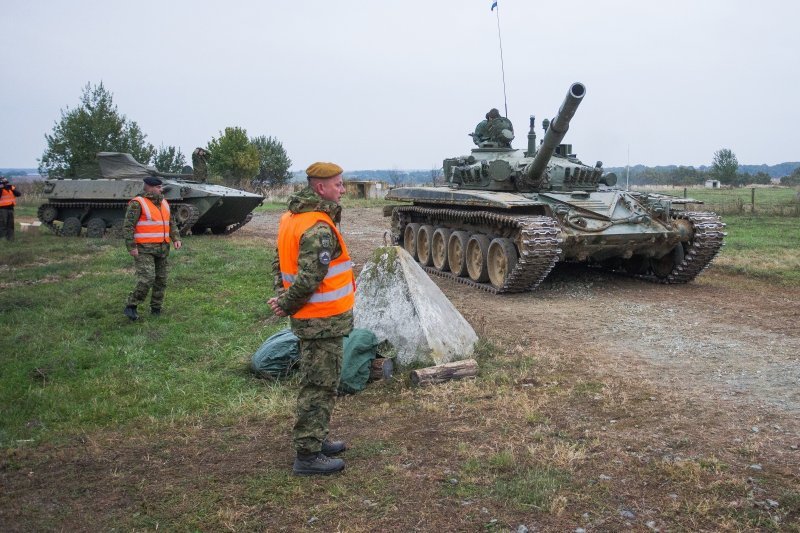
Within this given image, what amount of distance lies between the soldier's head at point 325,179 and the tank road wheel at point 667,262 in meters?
8.89

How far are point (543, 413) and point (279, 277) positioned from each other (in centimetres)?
219

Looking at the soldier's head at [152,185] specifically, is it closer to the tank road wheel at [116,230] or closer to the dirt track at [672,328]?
the dirt track at [672,328]

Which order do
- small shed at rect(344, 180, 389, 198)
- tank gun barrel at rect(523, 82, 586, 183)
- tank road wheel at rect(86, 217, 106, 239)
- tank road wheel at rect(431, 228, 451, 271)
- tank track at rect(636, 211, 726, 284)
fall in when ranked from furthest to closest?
small shed at rect(344, 180, 389, 198), tank road wheel at rect(86, 217, 106, 239), tank road wheel at rect(431, 228, 451, 271), tank track at rect(636, 211, 726, 284), tank gun barrel at rect(523, 82, 586, 183)

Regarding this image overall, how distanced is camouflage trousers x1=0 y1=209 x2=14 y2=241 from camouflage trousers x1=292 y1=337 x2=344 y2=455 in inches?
639

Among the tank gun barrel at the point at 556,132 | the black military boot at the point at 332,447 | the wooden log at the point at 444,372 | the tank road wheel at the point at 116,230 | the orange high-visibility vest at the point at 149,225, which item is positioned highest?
the tank gun barrel at the point at 556,132

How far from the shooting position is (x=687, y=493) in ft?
13.5

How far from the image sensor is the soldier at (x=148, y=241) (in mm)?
8883

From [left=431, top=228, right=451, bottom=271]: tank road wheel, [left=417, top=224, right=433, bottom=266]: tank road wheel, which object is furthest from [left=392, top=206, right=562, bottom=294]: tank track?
[left=417, top=224, right=433, bottom=266]: tank road wheel

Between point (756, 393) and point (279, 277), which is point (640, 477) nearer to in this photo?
point (756, 393)

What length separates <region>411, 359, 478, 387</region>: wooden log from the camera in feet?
20.6

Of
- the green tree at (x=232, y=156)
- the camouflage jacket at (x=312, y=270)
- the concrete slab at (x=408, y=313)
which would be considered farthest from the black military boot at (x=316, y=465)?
the green tree at (x=232, y=156)

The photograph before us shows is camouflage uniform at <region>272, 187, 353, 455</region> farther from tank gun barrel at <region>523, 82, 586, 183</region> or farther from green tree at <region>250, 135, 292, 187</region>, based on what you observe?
green tree at <region>250, 135, 292, 187</region>

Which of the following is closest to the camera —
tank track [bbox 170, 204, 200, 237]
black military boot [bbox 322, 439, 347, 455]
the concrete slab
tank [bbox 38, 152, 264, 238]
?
black military boot [bbox 322, 439, 347, 455]

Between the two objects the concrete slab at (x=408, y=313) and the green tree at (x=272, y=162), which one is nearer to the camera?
the concrete slab at (x=408, y=313)
